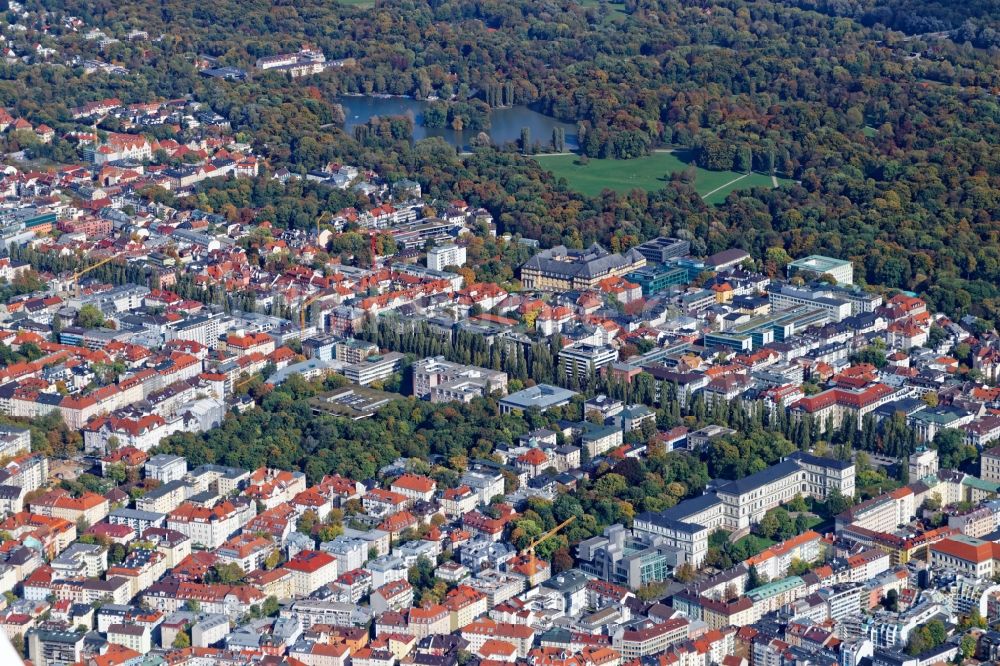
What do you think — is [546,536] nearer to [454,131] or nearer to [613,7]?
[454,131]

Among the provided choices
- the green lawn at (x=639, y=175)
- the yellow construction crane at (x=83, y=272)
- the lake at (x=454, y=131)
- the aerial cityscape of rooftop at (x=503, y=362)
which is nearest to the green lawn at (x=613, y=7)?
the aerial cityscape of rooftop at (x=503, y=362)

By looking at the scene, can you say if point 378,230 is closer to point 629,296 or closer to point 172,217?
point 172,217

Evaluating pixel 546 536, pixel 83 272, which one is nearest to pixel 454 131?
pixel 83 272

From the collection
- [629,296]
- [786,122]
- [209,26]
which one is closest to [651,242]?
[629,296]

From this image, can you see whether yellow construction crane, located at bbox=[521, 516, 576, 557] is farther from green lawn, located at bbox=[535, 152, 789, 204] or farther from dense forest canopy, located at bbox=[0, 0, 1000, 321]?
green lawn, located at bbox=[535, 152, 789, 204]

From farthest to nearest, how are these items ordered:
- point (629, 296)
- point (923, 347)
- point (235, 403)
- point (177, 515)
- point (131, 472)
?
point (629, 296) → point (923, 347) → point (235, 403) → point (131, 472) → point (177, 515)

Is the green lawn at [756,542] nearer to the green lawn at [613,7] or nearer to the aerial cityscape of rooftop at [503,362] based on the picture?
the aerial cityscape of rooftop at [503,362]
